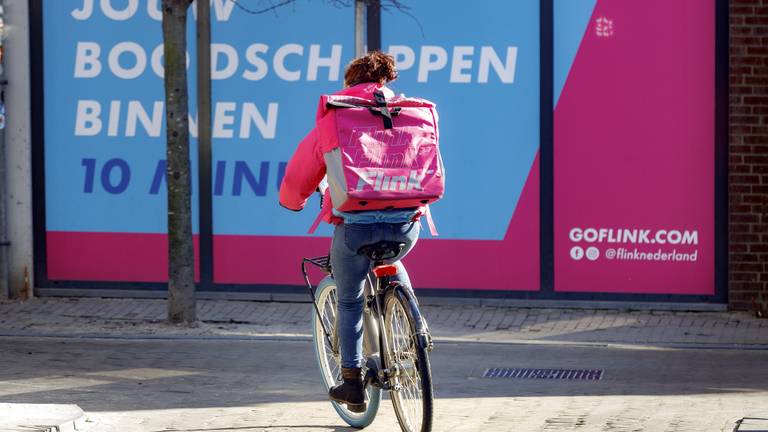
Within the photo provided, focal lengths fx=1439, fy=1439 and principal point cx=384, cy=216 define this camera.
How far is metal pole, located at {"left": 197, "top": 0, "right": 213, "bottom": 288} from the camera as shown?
36.8 feet

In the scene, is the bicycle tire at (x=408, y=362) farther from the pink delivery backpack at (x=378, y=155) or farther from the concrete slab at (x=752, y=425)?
the concrete slab at (x=752, y=425)

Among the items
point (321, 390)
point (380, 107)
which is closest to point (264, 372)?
point (321, 390)

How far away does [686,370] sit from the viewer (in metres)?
8.32

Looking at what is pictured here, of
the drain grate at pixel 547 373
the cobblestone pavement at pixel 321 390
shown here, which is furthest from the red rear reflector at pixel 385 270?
the drain grate at pixel 547 373

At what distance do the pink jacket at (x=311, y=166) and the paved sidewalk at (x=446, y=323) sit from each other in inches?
149

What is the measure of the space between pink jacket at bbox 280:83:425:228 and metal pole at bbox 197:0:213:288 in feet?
17.4

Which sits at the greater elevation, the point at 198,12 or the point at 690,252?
the point at 198,12

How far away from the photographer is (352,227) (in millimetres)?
5922

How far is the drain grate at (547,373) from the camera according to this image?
8.12 meters

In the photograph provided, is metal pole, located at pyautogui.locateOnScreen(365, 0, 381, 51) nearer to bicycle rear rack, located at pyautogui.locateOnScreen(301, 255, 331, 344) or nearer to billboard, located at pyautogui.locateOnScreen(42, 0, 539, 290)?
billboard, located at pyautogui.locateOnScreen(42, 0, 539, 290)

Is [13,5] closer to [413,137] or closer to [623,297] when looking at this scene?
[623,297]

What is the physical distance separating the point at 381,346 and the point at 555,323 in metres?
4.45

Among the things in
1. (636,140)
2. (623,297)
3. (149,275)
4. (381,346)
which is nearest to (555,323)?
(623,297)

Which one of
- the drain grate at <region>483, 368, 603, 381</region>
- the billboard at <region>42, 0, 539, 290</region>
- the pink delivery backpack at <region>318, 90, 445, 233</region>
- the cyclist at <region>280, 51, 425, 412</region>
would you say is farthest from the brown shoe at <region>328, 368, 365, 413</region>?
the billboard at <region>42, 0, 539, 290</region>
